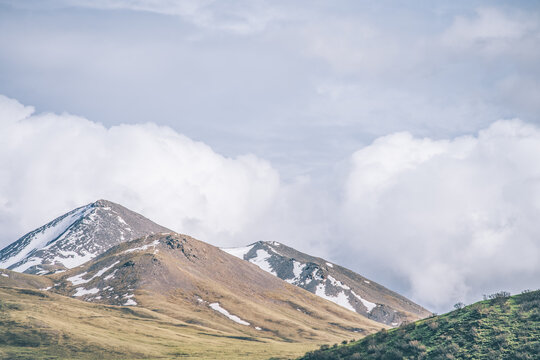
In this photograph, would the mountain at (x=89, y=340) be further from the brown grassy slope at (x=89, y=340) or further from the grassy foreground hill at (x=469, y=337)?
the grassy foreground hill at (x=469, y=337)

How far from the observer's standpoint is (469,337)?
165 feet

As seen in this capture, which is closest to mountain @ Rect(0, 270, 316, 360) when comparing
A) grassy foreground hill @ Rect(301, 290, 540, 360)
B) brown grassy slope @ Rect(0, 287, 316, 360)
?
brown grassy slope @ Rect(0, 287, 316, 360)

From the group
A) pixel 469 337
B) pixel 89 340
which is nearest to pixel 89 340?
pixel 89 340

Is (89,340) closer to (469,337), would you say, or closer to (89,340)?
(89,340)

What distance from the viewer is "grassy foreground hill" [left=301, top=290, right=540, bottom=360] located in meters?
47.2

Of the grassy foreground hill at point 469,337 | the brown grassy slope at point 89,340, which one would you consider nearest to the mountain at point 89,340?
the brown grassy slope at point 89,340

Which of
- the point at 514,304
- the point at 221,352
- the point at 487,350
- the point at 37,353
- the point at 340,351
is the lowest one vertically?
the point at 37,353

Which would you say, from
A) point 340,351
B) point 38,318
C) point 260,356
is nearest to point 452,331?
point 340,351

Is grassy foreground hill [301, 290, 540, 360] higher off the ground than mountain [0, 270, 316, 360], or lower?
higher

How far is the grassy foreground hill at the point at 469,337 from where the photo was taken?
4718 centimetres

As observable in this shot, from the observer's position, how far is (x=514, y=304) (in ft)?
178

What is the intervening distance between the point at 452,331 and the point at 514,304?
313 inches

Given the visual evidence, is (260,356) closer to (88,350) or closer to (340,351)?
(88,350)

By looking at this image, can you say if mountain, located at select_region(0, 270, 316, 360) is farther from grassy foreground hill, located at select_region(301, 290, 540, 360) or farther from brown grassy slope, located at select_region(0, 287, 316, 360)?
grassy foreground hill, located at select_region(301, 290, 540, 360)
